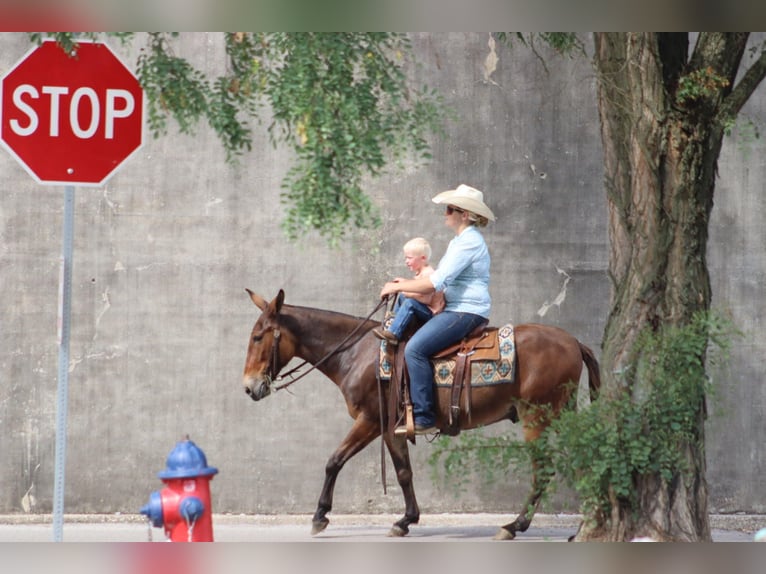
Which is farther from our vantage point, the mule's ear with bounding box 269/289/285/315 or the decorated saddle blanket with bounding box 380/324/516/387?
the mule's ear with bounding box 269/289/285/315

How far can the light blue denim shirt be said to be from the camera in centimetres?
849

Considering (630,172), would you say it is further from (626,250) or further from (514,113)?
(514,113)

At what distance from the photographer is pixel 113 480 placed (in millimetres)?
10148

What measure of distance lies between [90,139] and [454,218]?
9.12ft

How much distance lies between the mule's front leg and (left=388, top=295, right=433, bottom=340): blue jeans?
2.36 ft

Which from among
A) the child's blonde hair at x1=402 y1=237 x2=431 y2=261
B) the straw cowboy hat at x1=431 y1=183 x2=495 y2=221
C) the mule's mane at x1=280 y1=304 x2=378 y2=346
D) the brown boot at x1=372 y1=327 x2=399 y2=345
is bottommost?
the brown boot at x1=372 y1=327 x2=399 y2=345

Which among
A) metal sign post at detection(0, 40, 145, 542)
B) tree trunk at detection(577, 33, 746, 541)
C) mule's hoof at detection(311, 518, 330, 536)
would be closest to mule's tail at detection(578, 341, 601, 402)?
tree trunk at detection(577, 33, 746, 541)

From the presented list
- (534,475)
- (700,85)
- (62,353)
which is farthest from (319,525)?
(700,85)

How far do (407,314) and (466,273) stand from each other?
50 cm

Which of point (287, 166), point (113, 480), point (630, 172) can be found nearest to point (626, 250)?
point (630, 172)

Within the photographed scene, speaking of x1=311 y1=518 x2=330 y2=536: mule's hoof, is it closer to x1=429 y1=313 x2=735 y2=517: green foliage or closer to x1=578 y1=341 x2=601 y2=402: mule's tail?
x1=429 y1=313 x2=735 y2=517: green foliage

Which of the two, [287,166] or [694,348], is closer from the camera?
[694,348]

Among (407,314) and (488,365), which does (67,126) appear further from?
(488,365)

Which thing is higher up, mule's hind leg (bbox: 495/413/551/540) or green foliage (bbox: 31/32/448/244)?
green foliage (bbox: 31/32/448/244)
